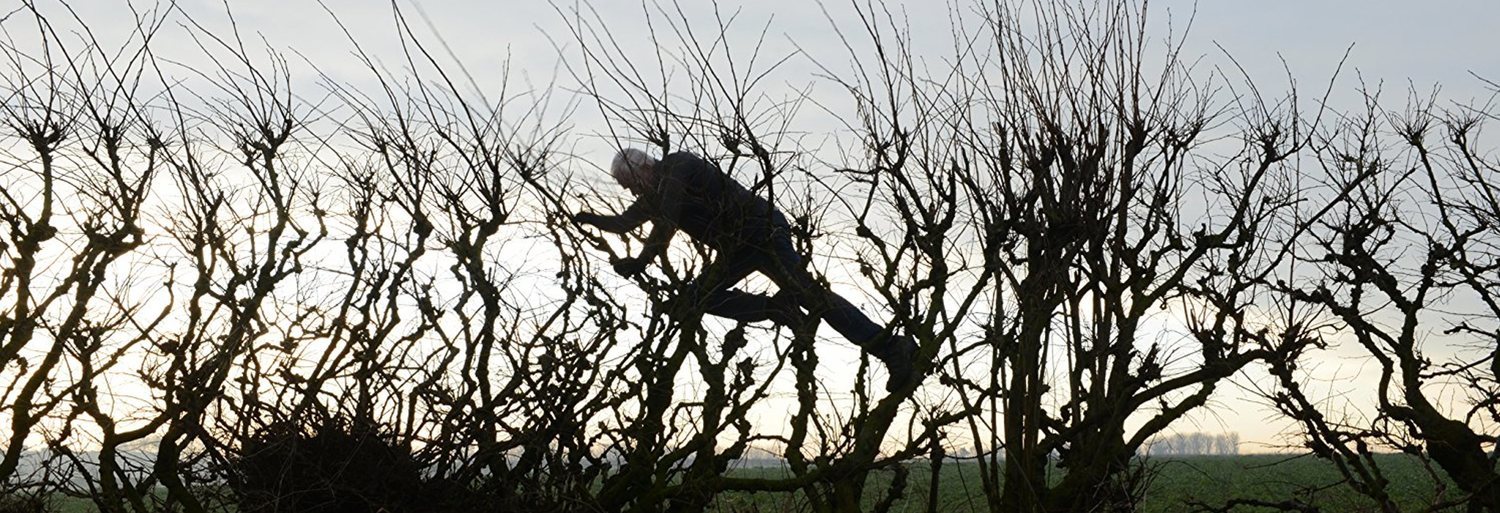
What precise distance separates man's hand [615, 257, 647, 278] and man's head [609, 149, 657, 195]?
22cm

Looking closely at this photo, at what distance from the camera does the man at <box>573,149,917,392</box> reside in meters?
3.79

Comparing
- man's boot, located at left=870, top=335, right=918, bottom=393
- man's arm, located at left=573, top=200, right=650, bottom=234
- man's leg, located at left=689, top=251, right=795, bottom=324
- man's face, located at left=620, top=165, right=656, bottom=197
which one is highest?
man's face, located at left=620, top=165, right=656, bottom=197

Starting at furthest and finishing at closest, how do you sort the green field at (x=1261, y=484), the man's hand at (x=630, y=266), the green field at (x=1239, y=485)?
the green field at (x=1261, y=484) < the green field at (x=1239, y=485) < the man's hand at (x=630, y=266)

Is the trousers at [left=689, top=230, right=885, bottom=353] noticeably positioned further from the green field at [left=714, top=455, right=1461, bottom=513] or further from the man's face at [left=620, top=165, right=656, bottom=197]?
the green field at [left=714, top=455, right=1461, bottom=513]

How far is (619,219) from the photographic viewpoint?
12.4 ft

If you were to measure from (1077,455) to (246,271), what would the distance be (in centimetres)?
297

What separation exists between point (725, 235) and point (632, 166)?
377 millimetres

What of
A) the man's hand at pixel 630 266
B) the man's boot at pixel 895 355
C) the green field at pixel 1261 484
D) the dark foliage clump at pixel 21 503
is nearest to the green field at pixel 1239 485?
the green field at pixel 1261 484

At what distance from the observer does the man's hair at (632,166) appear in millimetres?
3797

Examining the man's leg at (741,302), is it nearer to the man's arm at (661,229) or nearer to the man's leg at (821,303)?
the man's leg at (821,303)

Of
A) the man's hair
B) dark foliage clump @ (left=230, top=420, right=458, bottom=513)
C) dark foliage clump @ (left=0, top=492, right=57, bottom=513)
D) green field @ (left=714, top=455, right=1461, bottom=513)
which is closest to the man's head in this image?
the man's hair

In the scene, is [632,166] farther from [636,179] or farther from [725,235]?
[725,235]

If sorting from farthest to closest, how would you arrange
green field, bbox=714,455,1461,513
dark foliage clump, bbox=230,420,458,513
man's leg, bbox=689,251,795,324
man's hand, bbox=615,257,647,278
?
green field, bbox=714,455,1461,513 < man's leg, bbox=689,251,795,324 < man's hand, bbox=615,257,647,278 < dark foliage clump, bbox=230,420,458,513

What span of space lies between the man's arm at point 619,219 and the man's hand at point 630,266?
102 mm
